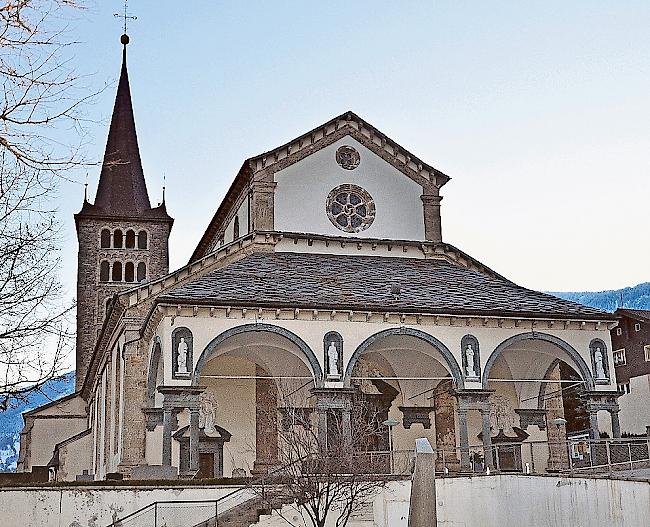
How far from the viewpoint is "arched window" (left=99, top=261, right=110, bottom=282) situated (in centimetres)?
5569

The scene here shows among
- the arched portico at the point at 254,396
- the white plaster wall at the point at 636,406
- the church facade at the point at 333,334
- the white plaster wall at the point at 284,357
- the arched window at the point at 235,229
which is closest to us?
the white plaster wall at the point at 284,357

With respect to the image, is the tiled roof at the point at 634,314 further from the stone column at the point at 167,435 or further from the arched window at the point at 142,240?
the stone column at the point at 167,435

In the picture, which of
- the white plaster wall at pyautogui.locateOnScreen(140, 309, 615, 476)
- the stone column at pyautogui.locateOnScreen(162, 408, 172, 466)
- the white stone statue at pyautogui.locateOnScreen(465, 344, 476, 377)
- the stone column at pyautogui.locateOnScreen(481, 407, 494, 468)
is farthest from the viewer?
the white stone statue at pyautogui.locateOnScreen(465, 344, 476, 377)

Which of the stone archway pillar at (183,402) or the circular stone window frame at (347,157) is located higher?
the circular stone window frame at (347,157)

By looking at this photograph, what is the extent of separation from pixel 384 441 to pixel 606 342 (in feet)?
28.2

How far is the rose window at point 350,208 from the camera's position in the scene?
3638 centimetres

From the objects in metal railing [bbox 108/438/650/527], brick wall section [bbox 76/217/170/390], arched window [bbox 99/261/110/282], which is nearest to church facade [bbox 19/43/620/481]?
metal railing [bbox 108/438/650/527]

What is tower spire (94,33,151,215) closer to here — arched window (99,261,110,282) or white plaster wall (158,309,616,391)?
arched window (99,261,110,282)

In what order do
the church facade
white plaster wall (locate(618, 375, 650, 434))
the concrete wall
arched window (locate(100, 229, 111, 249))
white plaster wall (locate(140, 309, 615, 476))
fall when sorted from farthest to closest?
white plaster wall (locate(618, 375, 650, 434))
arched window (locate(100, 229, 111, 249))
the church facade
white plaster wall (locate(140, 309, 615, 476))
the concrete wall

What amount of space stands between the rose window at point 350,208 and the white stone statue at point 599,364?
33.3 ft

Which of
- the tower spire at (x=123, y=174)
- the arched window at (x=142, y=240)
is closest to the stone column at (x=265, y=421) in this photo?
the arched window at (x=142, y=240)

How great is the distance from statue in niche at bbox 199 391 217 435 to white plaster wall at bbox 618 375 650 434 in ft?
111

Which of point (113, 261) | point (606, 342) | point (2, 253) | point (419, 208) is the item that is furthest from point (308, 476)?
point (113, 261)

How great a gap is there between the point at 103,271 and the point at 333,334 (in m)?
30.2
